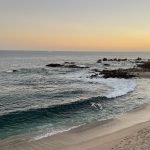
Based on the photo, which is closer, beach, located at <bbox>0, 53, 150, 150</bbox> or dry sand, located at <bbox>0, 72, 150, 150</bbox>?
dry sand, located at <bbox>0, 72, 150, 150</bbox>

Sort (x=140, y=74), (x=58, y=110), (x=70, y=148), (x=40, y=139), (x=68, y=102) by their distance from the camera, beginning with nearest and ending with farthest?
(x=70, y=148), (x=40, y=139), (x=58, y=110), (x=68, y=102), (x=140, y=74)

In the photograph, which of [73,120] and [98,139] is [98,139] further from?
[73,120]

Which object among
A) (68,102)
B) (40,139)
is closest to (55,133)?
(40,139)

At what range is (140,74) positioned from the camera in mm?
57938

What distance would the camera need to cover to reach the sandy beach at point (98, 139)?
16.5m

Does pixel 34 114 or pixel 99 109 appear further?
pixel 99 109

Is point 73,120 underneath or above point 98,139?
underneath

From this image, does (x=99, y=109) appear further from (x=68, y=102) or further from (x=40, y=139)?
(x=40, y=139)

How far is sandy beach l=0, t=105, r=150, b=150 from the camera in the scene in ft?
54.1

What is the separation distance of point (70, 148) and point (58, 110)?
31.7 feet

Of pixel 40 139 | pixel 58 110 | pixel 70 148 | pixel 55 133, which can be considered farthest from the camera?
pixel 58 110

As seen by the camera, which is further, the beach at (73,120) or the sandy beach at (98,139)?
the beach at (73,120)

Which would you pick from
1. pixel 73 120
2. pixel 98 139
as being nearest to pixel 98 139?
pixel 98 139

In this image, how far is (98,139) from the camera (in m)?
18.2
